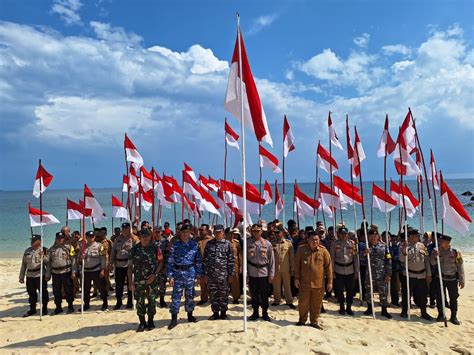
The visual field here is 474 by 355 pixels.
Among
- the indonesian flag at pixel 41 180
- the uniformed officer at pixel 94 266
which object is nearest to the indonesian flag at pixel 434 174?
the uniformed officer at pixel 94 266

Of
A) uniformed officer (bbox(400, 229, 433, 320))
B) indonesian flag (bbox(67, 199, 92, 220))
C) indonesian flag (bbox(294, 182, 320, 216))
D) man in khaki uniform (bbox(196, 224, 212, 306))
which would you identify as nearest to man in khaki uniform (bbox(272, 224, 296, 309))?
man in khaki uniform (bbox(196, 224, 212, 306))

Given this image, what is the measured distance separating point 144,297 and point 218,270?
5.03ft

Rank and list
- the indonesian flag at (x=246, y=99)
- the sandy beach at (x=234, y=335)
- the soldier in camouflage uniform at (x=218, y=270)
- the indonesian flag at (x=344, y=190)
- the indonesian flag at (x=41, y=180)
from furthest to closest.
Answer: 1. the indonesian flag at (x=344, y=190)
2. the indonesian flag at (x=41, y=180)
3. the soldier in camouflage uniform at (x=218, y=270)
4. the indonesian flag at (x=246, y=99)
5. the sandy beach at (x=234, y=335)

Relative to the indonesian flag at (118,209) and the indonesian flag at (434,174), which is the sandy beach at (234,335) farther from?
the indonesian flag at (118,209)

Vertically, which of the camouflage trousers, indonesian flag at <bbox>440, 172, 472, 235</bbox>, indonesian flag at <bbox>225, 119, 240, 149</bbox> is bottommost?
the camouflage trousers

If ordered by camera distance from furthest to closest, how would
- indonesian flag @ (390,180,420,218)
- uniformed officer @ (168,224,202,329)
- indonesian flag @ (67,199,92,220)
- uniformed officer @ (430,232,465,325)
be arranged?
1. indonesian flag @ (390,180,420,218)
2. indonesian flag @ (67,199,92,220)
3. uniformed officer @ (430,232,465,325)
4. uniformed officer @ (168,224,202,329)

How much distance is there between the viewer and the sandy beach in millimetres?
5695

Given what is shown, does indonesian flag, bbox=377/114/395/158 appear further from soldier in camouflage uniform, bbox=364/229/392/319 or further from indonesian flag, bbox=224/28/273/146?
indonesian flag, bbox=224/28/273/146

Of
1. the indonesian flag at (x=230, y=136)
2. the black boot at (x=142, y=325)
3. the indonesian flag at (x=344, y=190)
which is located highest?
the indonesian flag at (x=230, y=136)

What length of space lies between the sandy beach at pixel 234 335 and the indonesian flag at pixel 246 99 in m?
3.51

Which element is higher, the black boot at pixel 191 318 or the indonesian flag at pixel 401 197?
→ the indonesian flag at pixel 401 197

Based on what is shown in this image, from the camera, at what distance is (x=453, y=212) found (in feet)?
26.3

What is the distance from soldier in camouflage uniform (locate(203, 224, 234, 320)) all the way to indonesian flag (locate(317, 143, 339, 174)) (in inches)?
204

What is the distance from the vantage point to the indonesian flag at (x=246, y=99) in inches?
262
